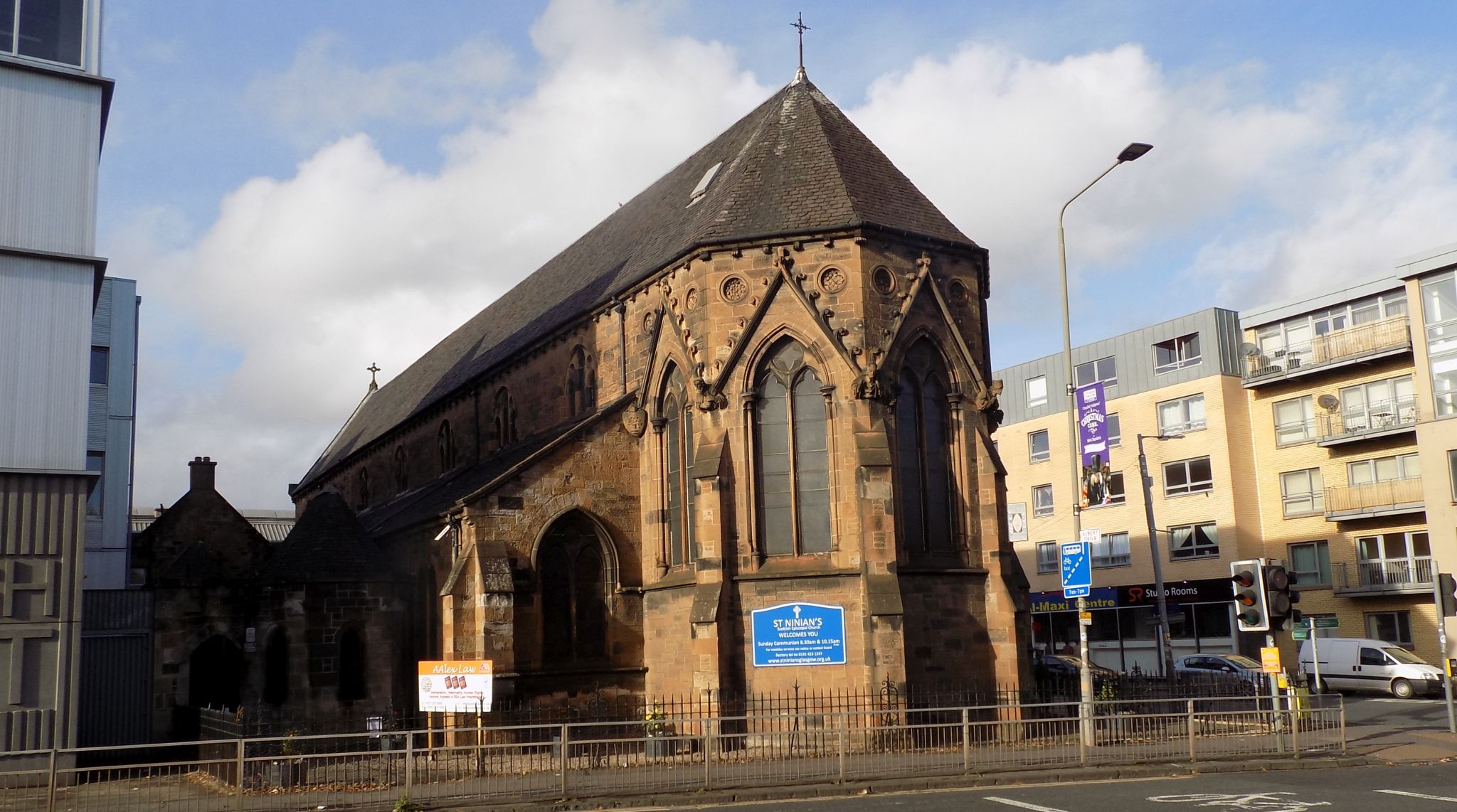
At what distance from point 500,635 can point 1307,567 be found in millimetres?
31826

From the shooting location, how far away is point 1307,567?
4409 cm

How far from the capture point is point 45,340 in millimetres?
21328

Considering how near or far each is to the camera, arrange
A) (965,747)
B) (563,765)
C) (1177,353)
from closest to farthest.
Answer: (563,765) < (965,747) < (1177,353)

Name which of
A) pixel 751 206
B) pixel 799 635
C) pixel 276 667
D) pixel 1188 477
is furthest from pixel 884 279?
pixel 1188 477

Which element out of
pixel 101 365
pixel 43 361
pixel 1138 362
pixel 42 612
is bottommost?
pixel 42 612

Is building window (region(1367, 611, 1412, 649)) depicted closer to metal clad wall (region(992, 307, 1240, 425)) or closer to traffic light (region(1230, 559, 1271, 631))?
metal clad wall (region(992, 307, 1240, 425))

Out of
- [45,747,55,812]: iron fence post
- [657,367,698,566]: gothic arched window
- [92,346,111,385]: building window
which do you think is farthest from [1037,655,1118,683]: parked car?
[92,346,111,385]: building window

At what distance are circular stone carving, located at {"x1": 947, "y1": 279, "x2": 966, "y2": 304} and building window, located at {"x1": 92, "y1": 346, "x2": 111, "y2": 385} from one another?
24.1m

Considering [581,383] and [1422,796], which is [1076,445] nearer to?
[1422,796]

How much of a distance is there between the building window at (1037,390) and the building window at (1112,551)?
672 cm

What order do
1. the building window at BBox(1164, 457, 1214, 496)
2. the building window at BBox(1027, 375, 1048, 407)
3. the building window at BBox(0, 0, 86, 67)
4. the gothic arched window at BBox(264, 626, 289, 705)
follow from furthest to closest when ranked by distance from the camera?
the building window at BBox(1027, 375, 1048, 407) → the building window at BBox(1164, 457, 1214, 496) → the gothic arched window at BBox(264, 626, 289, 705) → the building window at BBox(0, 0, 86, 67)

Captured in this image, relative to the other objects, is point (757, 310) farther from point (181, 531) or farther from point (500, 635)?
point (181, 531)

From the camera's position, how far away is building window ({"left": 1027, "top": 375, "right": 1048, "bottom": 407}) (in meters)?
55.2

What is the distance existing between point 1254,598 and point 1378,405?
27.3m
